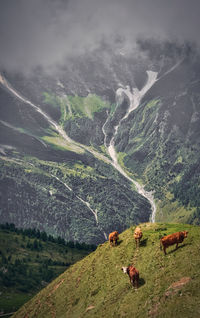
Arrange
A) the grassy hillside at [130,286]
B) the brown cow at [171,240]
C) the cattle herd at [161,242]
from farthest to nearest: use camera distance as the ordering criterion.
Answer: the brown cow at [171,240], the cattle herd at [161,242], the grassy hillside at [130,286]

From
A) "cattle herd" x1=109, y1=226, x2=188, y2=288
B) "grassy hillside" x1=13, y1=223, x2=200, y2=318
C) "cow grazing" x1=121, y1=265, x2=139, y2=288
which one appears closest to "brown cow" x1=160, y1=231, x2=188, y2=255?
"cattle herd" x1=109, y1=226, x2=188, y2=288

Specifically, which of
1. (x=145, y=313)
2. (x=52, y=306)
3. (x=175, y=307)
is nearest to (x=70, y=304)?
(x=52, y=306)

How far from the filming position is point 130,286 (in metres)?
52.5

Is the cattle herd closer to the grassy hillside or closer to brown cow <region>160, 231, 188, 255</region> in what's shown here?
brown cow <region>160, 231, 188, 255</region>

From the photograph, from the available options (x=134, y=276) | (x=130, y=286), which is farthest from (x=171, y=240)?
(x=130, y=286)

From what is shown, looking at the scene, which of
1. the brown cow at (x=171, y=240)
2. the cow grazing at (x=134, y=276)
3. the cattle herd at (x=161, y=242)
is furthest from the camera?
the brown cow at (x=171, y=240)

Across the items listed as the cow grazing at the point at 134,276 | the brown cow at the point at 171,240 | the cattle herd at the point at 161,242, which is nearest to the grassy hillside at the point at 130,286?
the cow grazing at the point at 134,276

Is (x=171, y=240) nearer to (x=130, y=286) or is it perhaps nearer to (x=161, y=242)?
(x=161, y=242)

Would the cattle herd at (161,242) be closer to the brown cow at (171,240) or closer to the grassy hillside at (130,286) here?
the brown cow at (171,240)

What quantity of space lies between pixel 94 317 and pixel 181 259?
1490 cm

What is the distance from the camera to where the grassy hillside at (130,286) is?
145 feet

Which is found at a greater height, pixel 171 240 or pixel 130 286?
pixel 171 240

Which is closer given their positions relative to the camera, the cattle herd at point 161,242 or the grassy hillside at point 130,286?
the grassy hillside at point 130,286

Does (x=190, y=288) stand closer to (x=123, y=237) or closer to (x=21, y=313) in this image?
(x=123, y=237)
